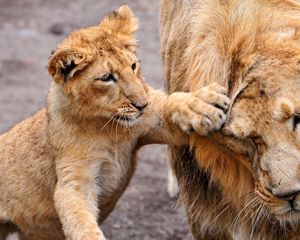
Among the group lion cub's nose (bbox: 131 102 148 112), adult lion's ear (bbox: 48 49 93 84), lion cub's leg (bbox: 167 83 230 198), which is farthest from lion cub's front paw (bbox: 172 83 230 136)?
adult lion's ear (bbox: 48 49 93 84)

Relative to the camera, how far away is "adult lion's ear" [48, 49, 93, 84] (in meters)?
2.79

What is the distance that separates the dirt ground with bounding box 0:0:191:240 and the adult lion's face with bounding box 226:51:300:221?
1.16 meters

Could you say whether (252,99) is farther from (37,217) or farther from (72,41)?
(37,217)

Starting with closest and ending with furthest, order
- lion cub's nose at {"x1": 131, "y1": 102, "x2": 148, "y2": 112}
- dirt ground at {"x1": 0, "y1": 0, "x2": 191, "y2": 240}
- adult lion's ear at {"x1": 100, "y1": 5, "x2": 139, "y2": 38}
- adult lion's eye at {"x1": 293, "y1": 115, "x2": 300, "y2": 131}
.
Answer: adult lion's eye at {"x1": 293, "y1": 115, "x2": 300, "y2": 131}, lion cub's nose at {"x1": 131, "y1": 102, "x2": 148, "y2": 112}, adult lion's ear at {"x1": 100, "y1": 5, "x2": 139, "y2": 38}, dirt ground at {"x1": 0, "y1": 0, "x2": 191, "y2": 240}

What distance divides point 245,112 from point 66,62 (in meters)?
0.56

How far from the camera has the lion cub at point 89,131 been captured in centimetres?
275

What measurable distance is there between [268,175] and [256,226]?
0.41 metres

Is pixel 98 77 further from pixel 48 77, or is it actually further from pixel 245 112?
pixel 48 77

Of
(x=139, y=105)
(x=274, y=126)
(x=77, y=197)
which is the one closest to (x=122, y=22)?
(x=139, y=105)

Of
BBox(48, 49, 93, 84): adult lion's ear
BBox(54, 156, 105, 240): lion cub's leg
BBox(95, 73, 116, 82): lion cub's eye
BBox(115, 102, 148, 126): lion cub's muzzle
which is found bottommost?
BBox(54, 156, 105, 240): lion cub's leg

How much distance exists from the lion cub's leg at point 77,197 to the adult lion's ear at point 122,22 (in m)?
0.40

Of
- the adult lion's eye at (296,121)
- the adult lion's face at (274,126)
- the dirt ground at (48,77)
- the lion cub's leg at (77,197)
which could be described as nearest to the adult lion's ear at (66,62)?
the lion cub's leg at (77,197)

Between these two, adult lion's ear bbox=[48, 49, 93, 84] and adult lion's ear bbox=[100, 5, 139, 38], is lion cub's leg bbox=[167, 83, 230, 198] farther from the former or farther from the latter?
adult lion's ear bbox=[100, 5, 139, 38]

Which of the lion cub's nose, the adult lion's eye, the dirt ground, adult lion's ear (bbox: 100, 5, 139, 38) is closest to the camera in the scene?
the adult lion's eye
